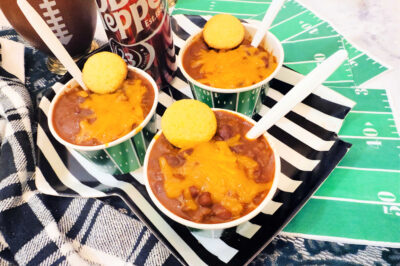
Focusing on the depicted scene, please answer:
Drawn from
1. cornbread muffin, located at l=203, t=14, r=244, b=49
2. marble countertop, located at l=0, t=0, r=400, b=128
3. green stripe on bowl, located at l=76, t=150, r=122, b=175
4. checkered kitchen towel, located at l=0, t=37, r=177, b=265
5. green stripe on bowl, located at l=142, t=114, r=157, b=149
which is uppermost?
marble countertop, located at l=0, t=0, r=400, b=128

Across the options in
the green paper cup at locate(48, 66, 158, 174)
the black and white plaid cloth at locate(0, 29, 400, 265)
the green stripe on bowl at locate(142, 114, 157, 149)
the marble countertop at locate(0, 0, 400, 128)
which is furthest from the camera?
the marble countertop at locate(0, 0, 400, 128)

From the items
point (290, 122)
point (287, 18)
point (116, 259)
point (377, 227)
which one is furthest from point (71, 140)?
point (287, 18)

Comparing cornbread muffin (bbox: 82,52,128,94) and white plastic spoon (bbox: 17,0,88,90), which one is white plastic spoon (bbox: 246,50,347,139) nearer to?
cornbread muffin (bbox: 82,52,128,94)

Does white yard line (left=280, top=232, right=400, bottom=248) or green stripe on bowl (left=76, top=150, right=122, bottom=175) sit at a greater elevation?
white yard line (left=280, top=232, right=400, bottom=248)

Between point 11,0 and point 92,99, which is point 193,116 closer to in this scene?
point 92,99

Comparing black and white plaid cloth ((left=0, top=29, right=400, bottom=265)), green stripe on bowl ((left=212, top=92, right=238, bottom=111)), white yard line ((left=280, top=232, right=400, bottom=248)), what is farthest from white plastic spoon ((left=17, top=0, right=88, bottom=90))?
white yard line ((left=280, top=232, right=400, bottom=248))

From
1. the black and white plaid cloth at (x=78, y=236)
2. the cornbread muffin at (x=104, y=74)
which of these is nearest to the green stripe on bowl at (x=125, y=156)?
the black and white plaid cloth at (x=78, y=236)

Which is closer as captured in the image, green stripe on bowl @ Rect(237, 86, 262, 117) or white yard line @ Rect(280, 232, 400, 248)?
white yard line @ Rect(280, 232, 400, 248)

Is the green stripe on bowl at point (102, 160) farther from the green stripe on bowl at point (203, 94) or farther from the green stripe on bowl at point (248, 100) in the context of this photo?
the green stripe on bowl at point (248, 100)
